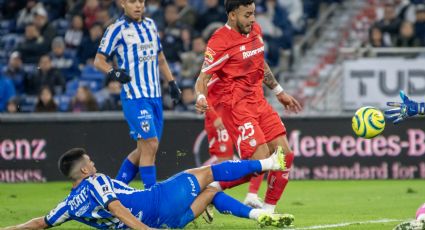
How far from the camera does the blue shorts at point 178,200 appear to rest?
1023 centimetres

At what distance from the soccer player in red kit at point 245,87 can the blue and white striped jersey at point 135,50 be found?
129 cm

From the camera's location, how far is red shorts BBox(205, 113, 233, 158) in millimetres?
13984

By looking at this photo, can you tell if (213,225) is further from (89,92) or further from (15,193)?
(89,92)

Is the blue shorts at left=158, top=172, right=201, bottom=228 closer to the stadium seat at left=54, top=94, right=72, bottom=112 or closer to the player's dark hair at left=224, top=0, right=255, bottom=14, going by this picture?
the player's dark hair at left=224, top=0, right=255, bottom=14

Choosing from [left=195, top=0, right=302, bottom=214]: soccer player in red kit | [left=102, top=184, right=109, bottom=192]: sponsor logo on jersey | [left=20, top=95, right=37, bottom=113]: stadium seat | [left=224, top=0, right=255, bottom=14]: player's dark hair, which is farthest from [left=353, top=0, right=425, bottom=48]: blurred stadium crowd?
[left=102, top=184, right=109, bottom=192]: sponsor logo on jersey

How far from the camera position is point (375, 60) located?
18641mm

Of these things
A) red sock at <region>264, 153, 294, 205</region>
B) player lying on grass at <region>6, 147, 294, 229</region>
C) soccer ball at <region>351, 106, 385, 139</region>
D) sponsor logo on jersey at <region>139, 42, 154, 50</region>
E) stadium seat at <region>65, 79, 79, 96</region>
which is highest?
sponsor logo on jersey at <region>139, 42, 154, 50</region>

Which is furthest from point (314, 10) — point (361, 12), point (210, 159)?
point (210, 159)

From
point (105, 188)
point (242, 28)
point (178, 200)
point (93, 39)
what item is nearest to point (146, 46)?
point (242, 28)

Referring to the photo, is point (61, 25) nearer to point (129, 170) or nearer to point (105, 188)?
point (129, 170)

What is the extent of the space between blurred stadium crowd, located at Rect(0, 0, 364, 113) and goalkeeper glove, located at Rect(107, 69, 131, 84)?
6.20 meters

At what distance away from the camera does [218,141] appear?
14070 mm

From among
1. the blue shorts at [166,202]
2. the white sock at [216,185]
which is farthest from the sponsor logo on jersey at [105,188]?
the white sock at [216,185]

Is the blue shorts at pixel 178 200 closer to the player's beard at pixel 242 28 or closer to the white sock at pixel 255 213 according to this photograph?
the white sock at pixel 255 213
